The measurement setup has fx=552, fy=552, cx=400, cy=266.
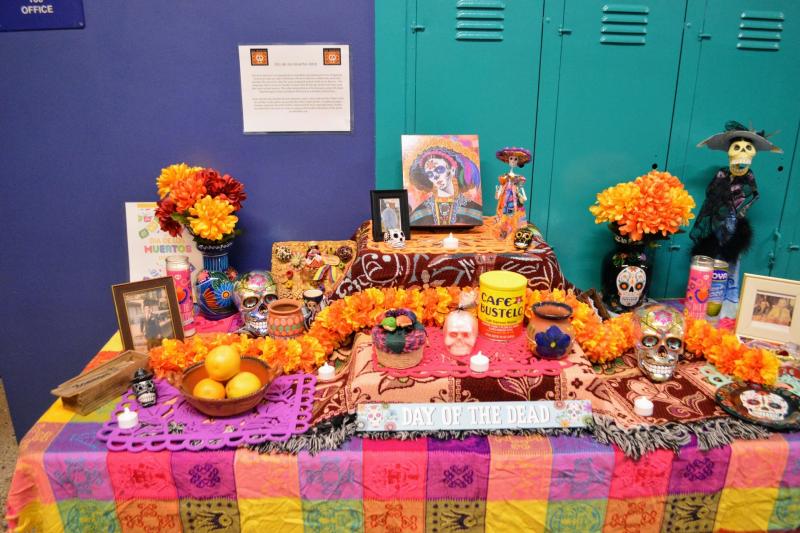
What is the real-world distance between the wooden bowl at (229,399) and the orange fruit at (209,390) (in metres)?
0.02

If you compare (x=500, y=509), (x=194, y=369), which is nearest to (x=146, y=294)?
(x=194, y=369)

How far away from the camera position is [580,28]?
1967mm

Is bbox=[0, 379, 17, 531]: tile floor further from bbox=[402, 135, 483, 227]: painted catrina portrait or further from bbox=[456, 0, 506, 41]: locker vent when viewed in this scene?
bbox=[456, 0, 506, 41]: locker vent

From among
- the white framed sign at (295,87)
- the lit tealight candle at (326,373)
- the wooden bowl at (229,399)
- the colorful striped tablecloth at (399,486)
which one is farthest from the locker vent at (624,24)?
the wooden bowl at (229,399)

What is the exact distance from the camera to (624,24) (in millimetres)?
1970

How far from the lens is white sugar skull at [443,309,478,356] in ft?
4.94

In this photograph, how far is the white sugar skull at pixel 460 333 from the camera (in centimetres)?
151

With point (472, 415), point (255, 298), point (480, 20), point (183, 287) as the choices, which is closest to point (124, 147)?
point (183, 287)

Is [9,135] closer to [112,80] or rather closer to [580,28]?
[112,80]

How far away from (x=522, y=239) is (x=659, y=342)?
0.50 metres

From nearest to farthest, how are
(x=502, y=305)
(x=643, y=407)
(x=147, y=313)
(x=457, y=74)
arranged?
(x=643, y=407), (x=502, y=305), (x=147, y=313), (x=457, y=74)

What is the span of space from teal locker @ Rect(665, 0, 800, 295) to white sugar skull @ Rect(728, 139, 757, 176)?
172mm

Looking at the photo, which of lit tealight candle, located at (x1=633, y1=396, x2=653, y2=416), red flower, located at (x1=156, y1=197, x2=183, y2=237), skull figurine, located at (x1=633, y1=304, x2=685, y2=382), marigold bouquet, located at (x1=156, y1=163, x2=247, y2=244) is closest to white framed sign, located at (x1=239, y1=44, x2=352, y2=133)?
marigold bouquet, located at (x1=156, y1=163, x2=247, y2=244)

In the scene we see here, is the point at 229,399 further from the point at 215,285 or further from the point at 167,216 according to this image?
the point at 167,216
